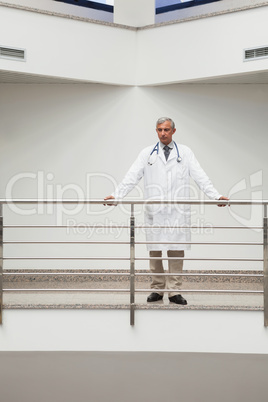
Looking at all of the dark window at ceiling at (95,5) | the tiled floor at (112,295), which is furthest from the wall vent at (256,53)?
the tiled floor at (112,295)

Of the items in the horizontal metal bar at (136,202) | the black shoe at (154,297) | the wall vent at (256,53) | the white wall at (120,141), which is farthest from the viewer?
the white wall at (120,141)

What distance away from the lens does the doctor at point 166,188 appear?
3.99 metres

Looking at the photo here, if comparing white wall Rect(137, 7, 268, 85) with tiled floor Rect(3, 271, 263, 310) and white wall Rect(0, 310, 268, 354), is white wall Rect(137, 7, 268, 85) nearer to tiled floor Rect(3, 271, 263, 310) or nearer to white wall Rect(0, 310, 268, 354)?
tiled floor Rect(3, 271, 263, 310)

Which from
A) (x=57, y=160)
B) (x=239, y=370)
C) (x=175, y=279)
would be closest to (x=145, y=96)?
(x=57, y=160)

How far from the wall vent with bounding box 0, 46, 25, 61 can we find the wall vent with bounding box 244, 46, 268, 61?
216 cm

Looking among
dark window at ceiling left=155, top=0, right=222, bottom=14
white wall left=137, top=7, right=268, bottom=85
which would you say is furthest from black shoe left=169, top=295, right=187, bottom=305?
dark window at ceiling left=155, top=0, right=222, bottom=14

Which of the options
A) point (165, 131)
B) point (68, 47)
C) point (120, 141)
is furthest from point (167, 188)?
point (68, 47)

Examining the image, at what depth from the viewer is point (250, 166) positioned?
5934 mm

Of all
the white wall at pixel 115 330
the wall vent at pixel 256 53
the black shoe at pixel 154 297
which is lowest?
the white wall at pixel 115 330

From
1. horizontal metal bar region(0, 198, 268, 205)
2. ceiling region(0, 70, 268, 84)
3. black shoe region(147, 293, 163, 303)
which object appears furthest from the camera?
ceiling region(0, 70, 268, 84)

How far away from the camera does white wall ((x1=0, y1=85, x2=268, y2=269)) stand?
5.93 meters

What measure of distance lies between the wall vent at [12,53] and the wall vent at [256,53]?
2163 mm

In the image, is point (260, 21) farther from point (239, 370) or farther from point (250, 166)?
point (239, 370)

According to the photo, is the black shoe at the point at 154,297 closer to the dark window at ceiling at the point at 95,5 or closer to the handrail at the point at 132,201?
the handrail at the point at 132,201
